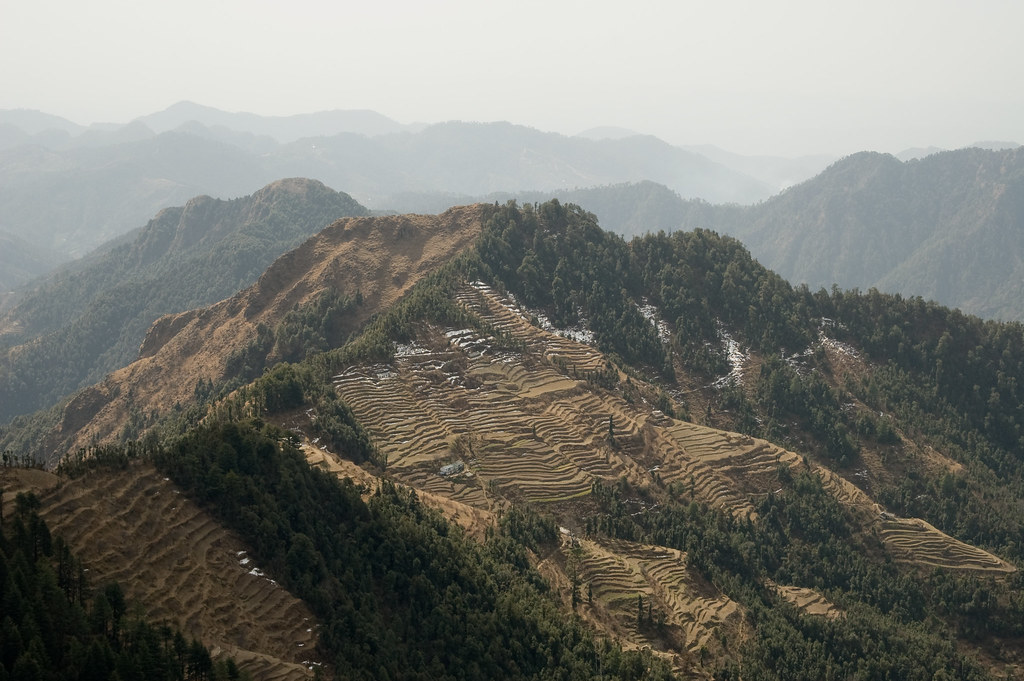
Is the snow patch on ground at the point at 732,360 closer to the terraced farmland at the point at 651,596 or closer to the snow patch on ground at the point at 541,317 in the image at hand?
the snow patch on ground at the point at 541,317

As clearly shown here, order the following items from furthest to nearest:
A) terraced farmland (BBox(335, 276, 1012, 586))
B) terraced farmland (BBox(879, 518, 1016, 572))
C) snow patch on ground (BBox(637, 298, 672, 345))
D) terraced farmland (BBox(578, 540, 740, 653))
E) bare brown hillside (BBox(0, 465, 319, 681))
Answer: snow patch on ground (BBox(637, 298, 672, 345)) → terraced farmland (BBox(879, 518, 1016, 572)) → terraced farmland (BBox(335, 276, 1012, 586)) → terraced farmland (BBox(578, 540, 740, 653)) → bare brown hillside (BBox(0, 465, 319, 681))

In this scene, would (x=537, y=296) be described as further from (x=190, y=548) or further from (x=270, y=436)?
(x=190, y=548)

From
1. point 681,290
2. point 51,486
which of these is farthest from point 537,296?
point 51,486

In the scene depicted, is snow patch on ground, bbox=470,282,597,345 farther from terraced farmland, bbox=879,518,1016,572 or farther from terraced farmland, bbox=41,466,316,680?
terraced farmland, bbox=41,466,316,680

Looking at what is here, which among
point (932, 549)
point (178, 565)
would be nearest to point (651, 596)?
point (932, 549)

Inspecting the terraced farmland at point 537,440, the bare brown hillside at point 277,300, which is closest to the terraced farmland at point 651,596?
the terraced farmland at point 537,440

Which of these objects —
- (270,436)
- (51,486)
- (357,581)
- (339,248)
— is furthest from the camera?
(339,248)

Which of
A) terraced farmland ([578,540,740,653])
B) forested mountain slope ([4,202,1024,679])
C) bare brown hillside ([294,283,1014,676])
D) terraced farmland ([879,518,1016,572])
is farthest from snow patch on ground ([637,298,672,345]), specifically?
terraced farmland ([578,540,740,653])
